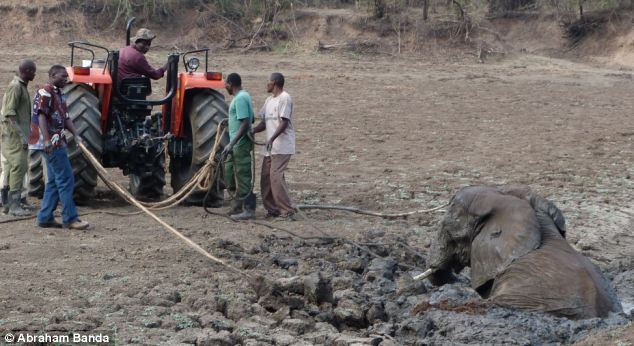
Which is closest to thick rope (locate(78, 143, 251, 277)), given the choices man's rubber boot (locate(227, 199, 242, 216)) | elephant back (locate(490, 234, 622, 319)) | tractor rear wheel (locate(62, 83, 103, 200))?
tractor rear wheel (locate(62, 83, 103, 200))

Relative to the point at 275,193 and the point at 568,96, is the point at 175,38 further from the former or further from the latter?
the point at 275,193

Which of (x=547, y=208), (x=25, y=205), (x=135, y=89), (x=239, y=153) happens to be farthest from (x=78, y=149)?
(x=547, y=208)

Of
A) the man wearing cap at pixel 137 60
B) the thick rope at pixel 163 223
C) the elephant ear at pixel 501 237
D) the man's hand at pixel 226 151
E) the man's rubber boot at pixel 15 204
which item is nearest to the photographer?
the elephant ear at pixel 501 237

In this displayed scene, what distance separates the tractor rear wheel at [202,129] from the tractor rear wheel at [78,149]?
98 centimetres

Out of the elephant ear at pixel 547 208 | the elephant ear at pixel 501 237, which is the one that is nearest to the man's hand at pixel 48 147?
the elephant ear at pixel 501 237

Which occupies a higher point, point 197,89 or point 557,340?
point 197,89

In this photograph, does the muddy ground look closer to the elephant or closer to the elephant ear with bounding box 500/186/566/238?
the elephant

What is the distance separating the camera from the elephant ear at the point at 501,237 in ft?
24.5

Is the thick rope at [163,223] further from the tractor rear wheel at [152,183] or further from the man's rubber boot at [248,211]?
the tractor rear wheel at [152,183]

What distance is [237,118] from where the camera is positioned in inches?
416

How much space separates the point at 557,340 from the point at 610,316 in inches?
20.5

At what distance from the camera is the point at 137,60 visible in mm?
10867

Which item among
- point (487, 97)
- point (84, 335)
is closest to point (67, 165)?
point (84, 335)

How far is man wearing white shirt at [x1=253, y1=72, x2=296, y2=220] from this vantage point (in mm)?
10648
